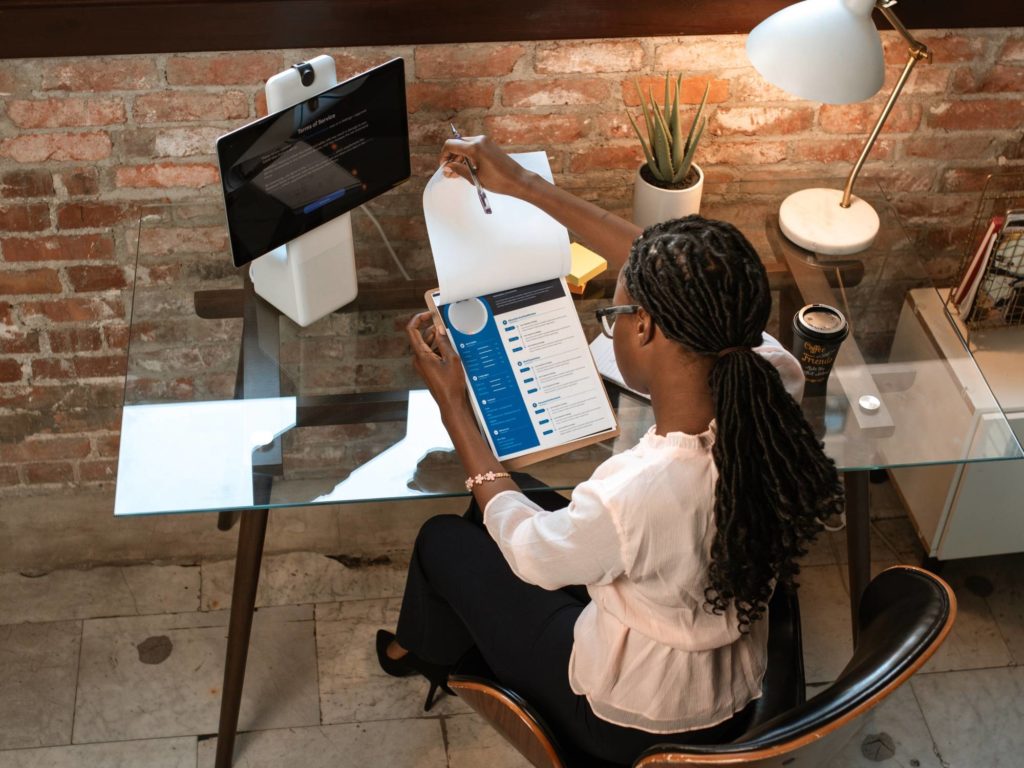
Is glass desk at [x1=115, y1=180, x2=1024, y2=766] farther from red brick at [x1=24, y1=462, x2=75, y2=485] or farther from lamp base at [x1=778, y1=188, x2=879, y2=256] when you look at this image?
red brick at [x1=24, y1=462, x2=75, y2=485]

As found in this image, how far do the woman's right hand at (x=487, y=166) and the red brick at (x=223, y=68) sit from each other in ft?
1.22

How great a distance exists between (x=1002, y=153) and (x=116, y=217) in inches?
69.6

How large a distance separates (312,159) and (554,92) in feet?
1.88

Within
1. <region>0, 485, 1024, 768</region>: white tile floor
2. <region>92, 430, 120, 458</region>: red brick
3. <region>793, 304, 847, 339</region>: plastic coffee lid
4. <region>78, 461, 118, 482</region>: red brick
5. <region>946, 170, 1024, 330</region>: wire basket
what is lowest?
<region>0, 485, 1024, 768</region>: white tile floor

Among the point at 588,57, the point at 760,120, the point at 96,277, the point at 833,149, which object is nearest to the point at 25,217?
the point at 96,277

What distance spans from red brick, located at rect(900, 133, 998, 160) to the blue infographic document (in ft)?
3.01

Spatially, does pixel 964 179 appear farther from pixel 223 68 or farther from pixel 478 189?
pixel 223 68

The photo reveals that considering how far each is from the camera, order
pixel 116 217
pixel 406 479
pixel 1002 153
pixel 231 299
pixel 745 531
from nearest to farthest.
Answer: pixel 745 531 < pixel 406 479 < pixel 231 299 < pixel 116 217 < pixel 1002 153

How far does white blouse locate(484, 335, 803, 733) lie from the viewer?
148cm

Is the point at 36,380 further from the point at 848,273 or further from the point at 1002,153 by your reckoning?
the point at 1002,153

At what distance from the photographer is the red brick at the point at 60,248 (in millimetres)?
2258

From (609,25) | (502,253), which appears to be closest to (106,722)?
(502,253)

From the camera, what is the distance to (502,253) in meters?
1.88

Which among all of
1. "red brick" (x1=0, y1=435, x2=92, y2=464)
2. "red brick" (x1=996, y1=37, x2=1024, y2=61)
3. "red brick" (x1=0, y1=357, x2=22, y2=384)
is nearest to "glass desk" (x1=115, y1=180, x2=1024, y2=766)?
"red brick" (x1=996, y1=37, x2=1024, y2=61)
